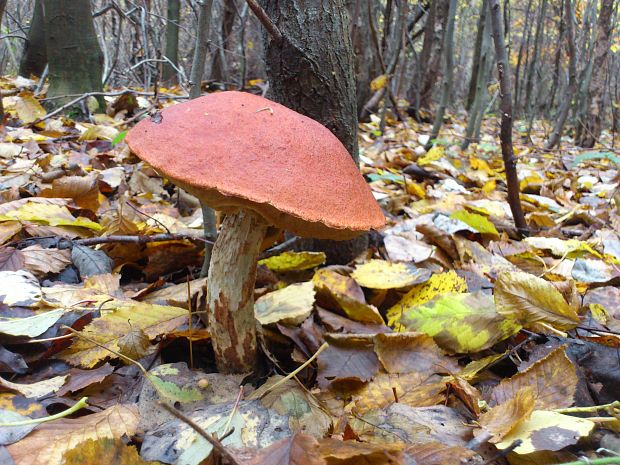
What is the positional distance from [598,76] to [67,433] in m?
8.85

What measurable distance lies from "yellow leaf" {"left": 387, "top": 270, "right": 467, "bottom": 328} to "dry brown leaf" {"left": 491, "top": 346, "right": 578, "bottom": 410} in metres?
0.57

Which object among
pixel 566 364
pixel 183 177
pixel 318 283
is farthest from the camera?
pixel 318 283

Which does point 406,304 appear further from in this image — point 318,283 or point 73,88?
point 73,88

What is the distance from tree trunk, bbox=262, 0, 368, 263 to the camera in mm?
1812

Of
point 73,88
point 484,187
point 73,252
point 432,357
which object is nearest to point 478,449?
point 432,357

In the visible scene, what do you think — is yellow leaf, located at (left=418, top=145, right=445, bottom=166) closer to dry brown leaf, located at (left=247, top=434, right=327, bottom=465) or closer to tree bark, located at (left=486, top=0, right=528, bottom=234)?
tree bark, located at (left=486, top=0, right=528, bottom=234)

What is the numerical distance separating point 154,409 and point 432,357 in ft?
2.81

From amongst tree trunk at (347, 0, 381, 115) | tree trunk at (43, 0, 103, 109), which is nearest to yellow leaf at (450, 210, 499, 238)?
tree trunk at (43, 0, 103, 109)

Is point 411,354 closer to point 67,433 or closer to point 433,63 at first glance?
point 67,433

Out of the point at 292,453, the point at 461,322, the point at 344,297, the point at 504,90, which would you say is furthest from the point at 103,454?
the point at 504,90

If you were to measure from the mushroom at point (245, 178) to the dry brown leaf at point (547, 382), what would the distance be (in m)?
0.56

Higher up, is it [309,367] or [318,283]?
[318,283]

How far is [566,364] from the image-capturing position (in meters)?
1.24

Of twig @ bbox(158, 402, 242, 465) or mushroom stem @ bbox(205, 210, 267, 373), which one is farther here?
mushroom stem @ bbox(205, 210, 267, 373)
